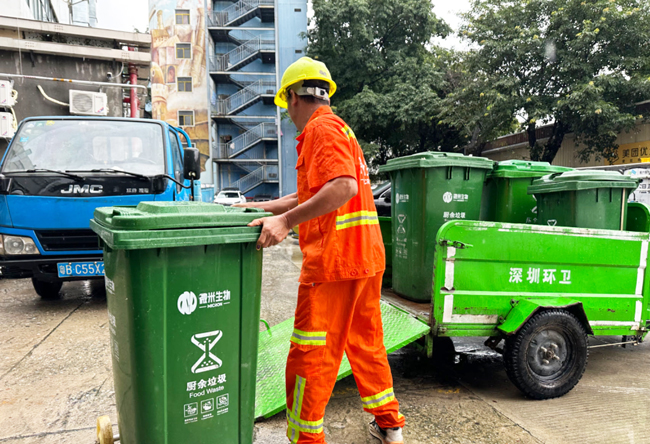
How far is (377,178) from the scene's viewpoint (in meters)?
22.9

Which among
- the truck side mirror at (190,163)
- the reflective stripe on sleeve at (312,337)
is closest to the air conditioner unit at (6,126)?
the truck side mirror at (190,163)

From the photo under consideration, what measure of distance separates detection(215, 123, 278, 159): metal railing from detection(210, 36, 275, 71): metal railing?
4.90 meters

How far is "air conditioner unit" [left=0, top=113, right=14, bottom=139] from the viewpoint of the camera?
7.25 meters

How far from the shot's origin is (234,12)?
31.3 metres

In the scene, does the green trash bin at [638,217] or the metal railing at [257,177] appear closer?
the green trash bin at [638,217]

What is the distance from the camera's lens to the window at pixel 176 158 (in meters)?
5.45

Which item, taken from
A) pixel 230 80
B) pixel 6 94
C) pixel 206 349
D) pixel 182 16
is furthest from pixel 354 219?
pixel 182 16

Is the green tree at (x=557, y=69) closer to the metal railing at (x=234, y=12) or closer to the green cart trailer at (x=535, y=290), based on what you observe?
the green cart trailer at (x=535, y=290)

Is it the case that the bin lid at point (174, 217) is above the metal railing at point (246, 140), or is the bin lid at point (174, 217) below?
below

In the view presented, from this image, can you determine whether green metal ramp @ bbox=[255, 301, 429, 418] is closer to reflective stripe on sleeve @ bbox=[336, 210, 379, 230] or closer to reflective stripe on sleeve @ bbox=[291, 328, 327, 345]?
reflective stripe on sleeve @ bbox=[291, 328, 327, 345]

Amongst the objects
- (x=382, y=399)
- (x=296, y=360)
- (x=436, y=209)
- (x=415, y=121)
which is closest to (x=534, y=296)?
(x=436, y=209)

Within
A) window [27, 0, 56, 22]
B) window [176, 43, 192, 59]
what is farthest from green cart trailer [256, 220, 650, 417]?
window [176, 43, 192, 59]

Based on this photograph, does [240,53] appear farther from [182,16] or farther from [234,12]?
[182,16]

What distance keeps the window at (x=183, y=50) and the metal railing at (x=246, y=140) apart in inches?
262
